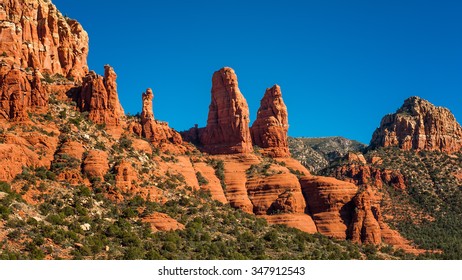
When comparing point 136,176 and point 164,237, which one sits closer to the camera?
point 164,237

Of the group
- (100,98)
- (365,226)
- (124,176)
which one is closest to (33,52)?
(100,98)

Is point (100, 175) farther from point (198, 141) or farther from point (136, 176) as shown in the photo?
point (198, 141)

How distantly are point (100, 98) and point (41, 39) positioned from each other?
1706 centimetres

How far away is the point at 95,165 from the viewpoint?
90812 mm

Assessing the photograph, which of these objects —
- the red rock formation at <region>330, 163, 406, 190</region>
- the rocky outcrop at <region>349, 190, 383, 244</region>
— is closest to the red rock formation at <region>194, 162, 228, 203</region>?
the rocky outcrop at <region>349, 190, 383, 244</region>

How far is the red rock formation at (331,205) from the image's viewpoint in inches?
4449

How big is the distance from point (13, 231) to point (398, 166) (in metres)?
109

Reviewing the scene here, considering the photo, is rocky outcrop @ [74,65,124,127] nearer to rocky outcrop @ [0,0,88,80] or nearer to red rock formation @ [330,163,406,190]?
rocky outcrop @ [0,0,88,80]

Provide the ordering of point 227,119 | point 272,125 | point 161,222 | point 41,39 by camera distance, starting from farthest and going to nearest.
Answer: point 272,125 < point 227,119 < point 41,39 < point 161,222

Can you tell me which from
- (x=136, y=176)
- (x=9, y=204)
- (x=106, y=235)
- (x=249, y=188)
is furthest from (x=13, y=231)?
(x=249, y=188)

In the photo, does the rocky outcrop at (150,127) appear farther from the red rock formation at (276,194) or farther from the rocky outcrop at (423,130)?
the rocky outcrop at (423,130)

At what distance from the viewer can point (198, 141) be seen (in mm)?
136750

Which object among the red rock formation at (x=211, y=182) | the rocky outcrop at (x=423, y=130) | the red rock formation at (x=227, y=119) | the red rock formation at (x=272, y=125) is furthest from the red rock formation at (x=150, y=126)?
the rocky outcrop at (x=423, y=130)

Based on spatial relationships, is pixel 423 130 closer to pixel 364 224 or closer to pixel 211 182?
pixel 364 224
